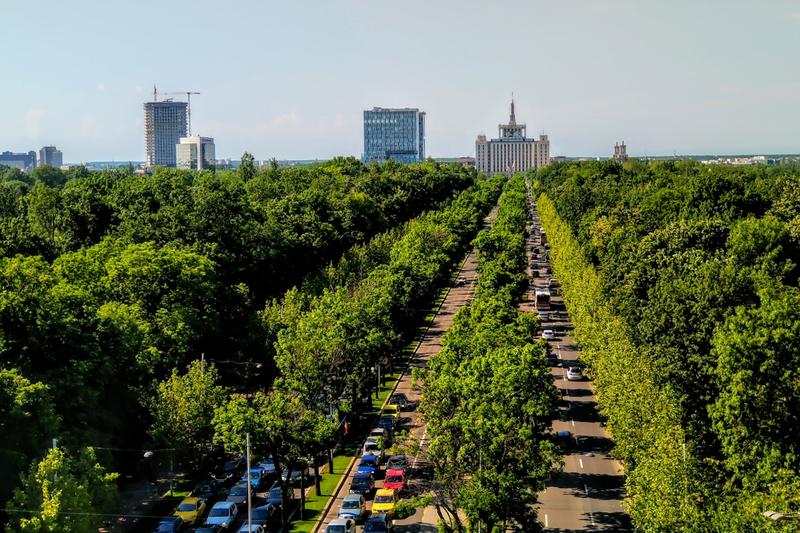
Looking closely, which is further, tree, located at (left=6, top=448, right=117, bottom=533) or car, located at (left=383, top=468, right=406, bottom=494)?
car, located at (left=383, top=468, right=406, bottom=494)

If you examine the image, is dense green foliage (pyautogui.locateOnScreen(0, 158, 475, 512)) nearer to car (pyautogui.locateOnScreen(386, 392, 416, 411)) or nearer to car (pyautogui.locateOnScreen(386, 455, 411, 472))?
car (pyautogui.locateOnScreen(386, 392, 416, 411))

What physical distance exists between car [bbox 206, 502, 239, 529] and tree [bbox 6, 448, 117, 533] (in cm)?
680

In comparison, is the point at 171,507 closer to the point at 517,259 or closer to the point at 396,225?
the point at 517,259

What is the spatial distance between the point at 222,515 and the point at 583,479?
1631 cm

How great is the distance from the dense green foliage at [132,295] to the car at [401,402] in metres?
7.55

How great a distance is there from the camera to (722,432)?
38.7m

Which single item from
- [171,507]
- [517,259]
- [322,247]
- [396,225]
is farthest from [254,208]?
[171,507]

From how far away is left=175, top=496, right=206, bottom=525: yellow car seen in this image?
3784 centimetres

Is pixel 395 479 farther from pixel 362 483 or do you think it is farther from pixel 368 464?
pixel 368 464

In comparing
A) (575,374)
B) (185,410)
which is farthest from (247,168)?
(185,410)

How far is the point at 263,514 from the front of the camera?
3788 cm

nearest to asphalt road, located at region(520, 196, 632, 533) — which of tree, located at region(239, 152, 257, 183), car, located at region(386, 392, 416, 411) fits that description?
car, located at region(386, 392, 416, 411)

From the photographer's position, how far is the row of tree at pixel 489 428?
3183 centimetres

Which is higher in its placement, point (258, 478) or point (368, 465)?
point (368, 465)
